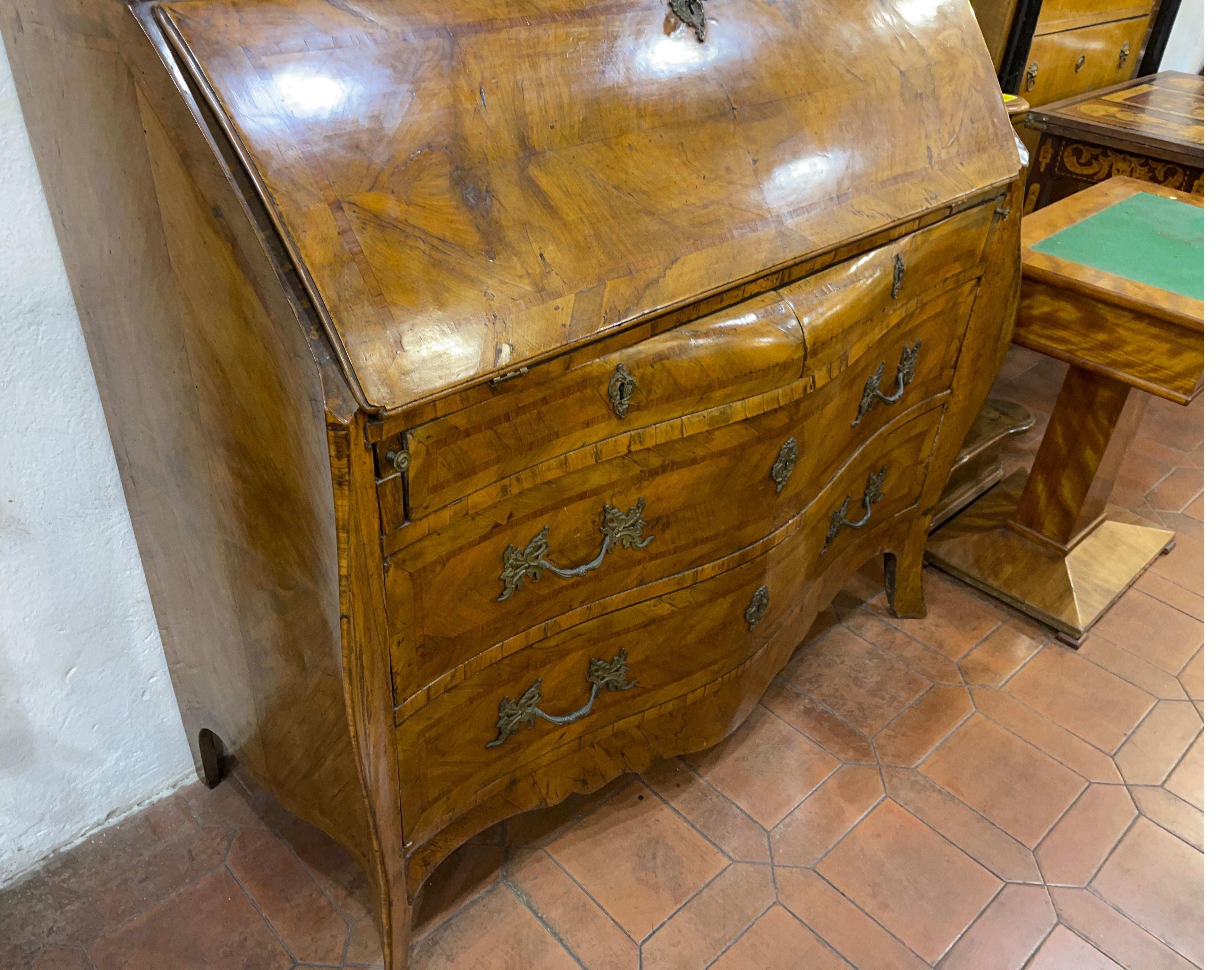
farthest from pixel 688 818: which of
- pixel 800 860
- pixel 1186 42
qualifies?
pixel 1186 42

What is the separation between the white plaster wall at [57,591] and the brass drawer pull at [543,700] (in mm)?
679

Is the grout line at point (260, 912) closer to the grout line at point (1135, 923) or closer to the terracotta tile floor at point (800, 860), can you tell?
the terracotta tile floor at point (800, 860)

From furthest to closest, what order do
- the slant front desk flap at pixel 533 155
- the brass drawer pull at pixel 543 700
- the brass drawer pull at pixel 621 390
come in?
the brass drawer pull at pixel 543 700 → the brass drawer pull at pixel 621 390 → the slant front desk flap at pixel 533 155

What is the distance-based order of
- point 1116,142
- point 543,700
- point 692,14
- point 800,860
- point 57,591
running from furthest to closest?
point 1116,142
point 800,860
point 57,591
point 543,700
point 692,14

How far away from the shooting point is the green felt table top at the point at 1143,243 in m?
1.92

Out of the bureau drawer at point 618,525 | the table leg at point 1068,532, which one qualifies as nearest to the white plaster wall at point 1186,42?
the table leg at point 1068,532

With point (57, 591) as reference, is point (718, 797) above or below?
below

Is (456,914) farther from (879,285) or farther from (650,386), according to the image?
(879,285)

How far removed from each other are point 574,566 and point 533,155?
0.50 meters

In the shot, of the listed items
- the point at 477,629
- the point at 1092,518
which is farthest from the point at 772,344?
the point at 1092,518

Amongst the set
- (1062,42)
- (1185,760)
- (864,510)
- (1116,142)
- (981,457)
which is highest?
(1062,42)

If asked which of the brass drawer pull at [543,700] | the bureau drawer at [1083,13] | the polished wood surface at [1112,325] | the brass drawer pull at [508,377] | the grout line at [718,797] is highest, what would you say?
the bureau drawer at [1083,13]

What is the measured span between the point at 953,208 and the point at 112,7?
1.17 meters

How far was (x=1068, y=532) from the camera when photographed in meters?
2.35
